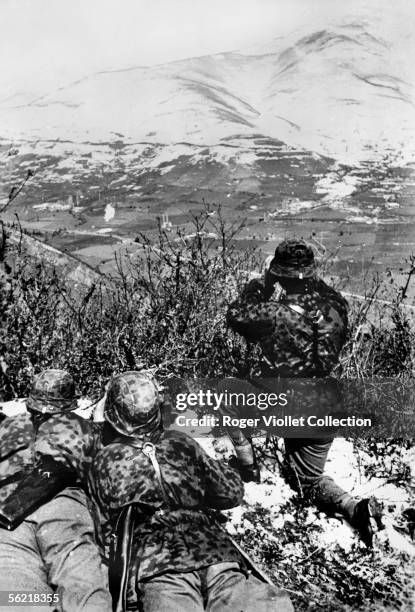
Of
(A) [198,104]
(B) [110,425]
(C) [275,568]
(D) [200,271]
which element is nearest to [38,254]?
(D) [200,271]

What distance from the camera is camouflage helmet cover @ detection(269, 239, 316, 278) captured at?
9.17 feet

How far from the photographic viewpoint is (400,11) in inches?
129

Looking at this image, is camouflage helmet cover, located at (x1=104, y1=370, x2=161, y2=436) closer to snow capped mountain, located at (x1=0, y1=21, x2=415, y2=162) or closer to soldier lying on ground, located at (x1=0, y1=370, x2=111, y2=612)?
soldier lying on ground, located at (x1=0, y1=370, x2=111, y2=612)

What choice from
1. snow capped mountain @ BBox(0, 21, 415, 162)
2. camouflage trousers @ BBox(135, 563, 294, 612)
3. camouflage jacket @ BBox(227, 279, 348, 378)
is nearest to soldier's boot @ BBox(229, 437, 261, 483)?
camouflage jacket @ BBox(227, 279, 348, 378)

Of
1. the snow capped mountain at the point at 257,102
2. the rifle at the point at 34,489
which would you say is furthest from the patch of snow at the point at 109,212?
the rifle at the point at 34,489

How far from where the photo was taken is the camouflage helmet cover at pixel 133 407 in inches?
89.5

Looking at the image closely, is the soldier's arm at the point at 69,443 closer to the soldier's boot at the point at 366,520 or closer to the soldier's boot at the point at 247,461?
the soldier's boot at the point at 247,461

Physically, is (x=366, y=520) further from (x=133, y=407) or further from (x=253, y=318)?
(x=133, y=407)

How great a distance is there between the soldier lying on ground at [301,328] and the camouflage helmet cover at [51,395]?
86 centimetres

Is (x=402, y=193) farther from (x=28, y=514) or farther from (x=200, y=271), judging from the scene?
(x=28, y=514)

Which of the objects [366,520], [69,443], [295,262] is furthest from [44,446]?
[366,520]

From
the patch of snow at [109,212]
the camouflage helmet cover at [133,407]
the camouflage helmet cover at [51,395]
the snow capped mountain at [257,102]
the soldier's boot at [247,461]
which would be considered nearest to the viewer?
the camouflage helmet cover at [133,407]

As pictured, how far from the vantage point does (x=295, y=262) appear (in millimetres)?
2795

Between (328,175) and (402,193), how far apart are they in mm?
486
